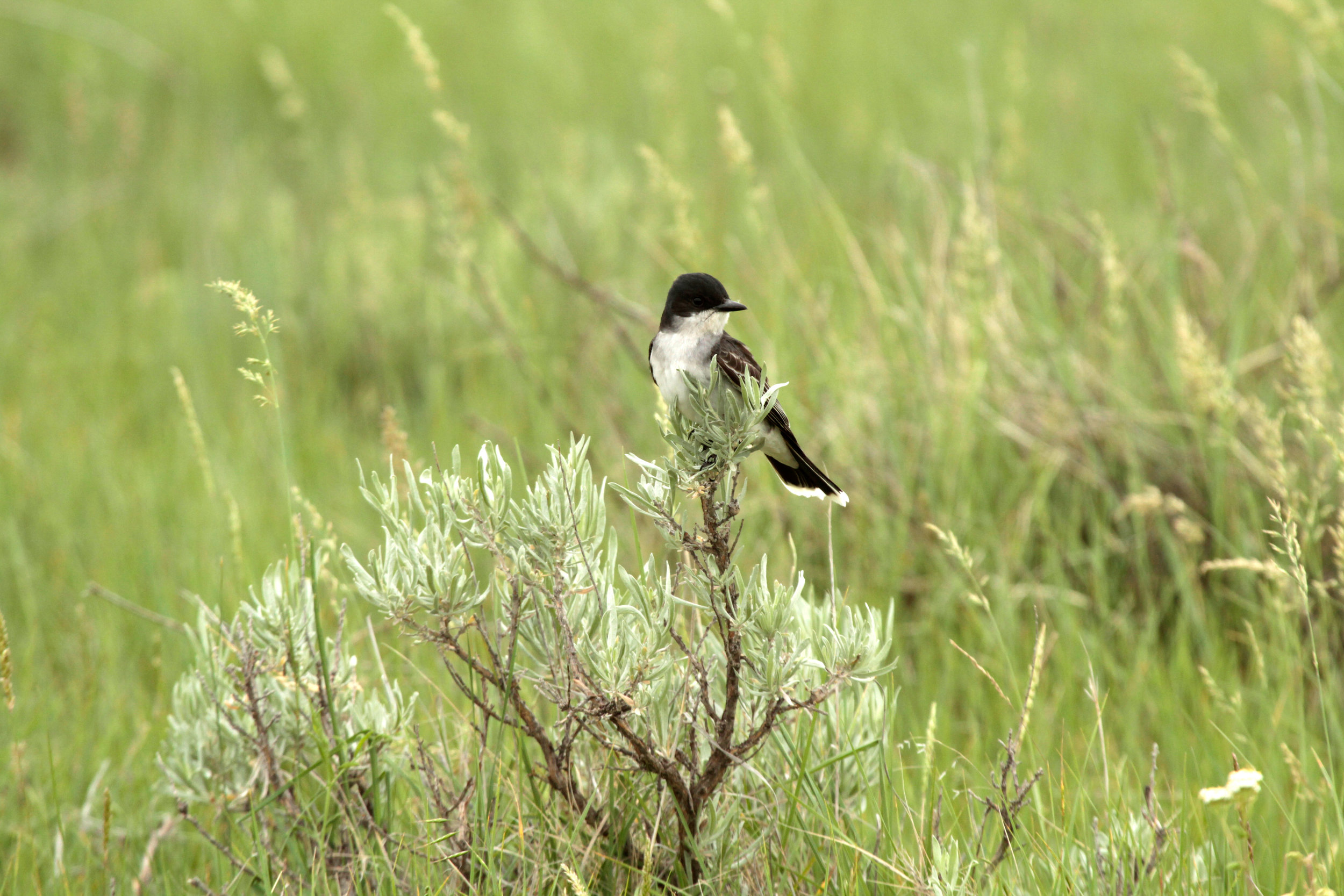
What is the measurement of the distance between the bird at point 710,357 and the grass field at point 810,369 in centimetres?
36


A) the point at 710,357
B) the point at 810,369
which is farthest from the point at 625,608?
the point at 810,369

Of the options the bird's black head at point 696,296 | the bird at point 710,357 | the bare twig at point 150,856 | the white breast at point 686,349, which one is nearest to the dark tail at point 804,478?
the bird at point 710,357

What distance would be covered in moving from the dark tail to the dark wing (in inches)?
1.2

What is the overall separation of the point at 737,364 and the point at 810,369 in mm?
2200

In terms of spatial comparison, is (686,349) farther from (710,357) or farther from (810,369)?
(810,369)

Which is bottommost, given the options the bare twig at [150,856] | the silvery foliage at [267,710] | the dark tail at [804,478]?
the bare twig at [150,856]

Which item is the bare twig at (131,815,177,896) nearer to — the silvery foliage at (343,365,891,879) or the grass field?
the grass field

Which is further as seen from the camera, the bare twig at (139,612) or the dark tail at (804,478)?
the bare twig at (139,612)

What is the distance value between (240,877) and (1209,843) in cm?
206

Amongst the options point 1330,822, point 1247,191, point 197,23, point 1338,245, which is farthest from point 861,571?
point 197,23

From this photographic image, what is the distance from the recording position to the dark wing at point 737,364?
2.67 meters

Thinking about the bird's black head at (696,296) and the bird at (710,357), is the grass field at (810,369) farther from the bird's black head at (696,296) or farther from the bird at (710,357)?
the bird's black head at (696,296)

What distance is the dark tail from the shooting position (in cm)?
270

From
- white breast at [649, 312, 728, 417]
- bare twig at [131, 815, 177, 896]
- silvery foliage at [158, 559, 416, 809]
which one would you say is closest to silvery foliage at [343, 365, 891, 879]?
silvery foliage at [158, 559, 416, 809]
